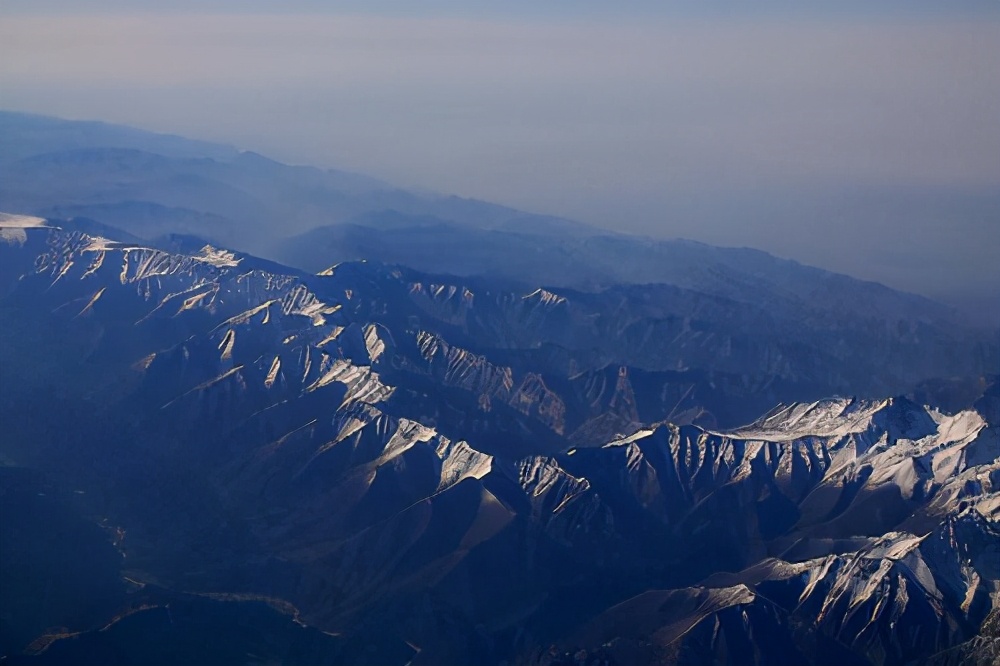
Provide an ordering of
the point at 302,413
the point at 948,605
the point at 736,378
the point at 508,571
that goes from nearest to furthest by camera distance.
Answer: the point at 948,605 → the point at 508,571 → the point at 302,413 → the point at 736,378

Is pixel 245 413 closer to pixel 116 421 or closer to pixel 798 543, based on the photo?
pixel 116 421

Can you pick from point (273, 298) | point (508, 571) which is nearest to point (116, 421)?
point (273, 298)

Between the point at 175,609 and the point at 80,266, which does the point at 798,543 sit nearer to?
the point at 175,609

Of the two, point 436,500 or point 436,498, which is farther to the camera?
point 436,498

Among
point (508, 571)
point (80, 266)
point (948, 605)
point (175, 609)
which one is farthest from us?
point (80, 266)

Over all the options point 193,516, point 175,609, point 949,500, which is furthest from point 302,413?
point 949,500

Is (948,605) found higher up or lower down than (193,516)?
higher up

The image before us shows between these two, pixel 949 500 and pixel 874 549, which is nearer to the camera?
pixel 874 549
